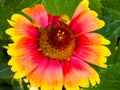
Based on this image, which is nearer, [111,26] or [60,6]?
[60,6]

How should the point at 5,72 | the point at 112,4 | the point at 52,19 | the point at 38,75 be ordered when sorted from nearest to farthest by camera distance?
the point at 38,75
the point at 52,19
the point at 112,4
the point at 5,72

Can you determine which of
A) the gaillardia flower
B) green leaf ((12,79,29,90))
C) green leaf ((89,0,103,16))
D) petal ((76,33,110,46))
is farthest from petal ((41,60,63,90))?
green leaf ((12,79,29,90))

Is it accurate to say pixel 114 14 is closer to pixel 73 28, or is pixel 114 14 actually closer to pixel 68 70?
pixel 73 28

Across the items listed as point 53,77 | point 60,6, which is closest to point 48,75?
point 53,77

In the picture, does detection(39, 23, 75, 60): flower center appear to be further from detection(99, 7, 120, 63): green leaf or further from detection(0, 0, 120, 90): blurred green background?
detection(99, 7, 120, 63): green leaf

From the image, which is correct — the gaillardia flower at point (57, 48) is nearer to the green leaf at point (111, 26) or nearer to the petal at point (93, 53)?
the petal at point (93, 53)

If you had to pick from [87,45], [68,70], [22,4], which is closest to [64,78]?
[68,70]

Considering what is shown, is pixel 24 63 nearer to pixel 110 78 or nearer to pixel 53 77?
pixel 53 77
